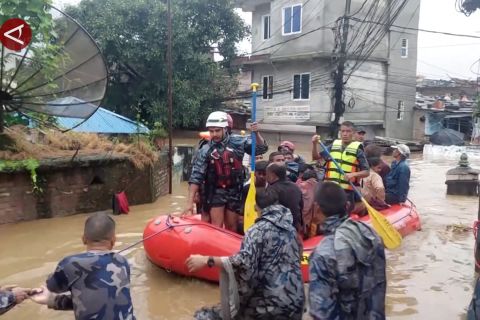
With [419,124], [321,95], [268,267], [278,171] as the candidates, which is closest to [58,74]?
[278,171]

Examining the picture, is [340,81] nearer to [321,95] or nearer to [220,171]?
[321,95]

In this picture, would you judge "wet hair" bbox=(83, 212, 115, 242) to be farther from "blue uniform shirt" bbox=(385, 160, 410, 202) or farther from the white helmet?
"blue uniform shirt" bbox=(385, 160, 410, 202)

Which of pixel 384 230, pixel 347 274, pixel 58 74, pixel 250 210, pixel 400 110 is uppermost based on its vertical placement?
pixel 58 74

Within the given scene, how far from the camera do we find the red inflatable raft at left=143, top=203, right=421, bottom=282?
5426mm

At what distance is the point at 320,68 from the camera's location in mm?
23641

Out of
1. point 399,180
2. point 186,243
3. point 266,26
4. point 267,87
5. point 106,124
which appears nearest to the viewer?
point 186,243

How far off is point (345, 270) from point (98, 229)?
1457 millimetres

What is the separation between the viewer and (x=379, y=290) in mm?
2842

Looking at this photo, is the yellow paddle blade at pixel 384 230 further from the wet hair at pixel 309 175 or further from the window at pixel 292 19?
the window at pixel 292 19

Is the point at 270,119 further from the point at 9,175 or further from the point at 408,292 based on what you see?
the point at 408,292

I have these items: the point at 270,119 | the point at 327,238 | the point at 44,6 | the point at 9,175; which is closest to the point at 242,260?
the point at 327,238

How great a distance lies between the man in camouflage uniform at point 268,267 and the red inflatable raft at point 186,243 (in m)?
2.02

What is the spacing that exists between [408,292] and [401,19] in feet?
76.3

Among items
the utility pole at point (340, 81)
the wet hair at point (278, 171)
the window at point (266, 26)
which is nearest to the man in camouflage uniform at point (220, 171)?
the wet hair at point (278, 171)
